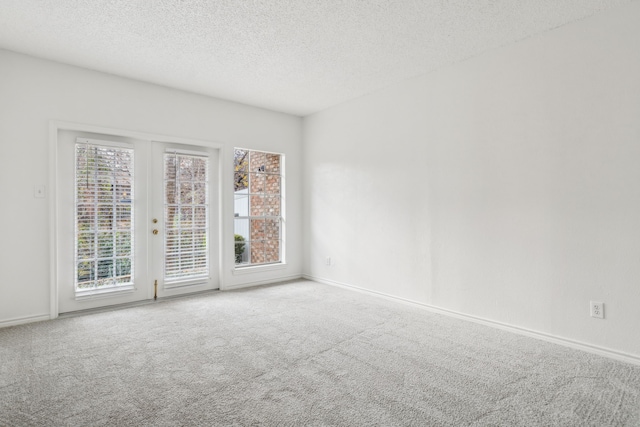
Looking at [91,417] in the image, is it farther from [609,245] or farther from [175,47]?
[609,245]

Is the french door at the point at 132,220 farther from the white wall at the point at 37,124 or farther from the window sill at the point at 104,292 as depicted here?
the white wall at the point at 37,124

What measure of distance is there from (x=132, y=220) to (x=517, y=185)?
4175 millimetres

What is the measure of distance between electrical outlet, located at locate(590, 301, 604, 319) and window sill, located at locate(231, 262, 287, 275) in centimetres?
386

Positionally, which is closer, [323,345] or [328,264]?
[323,345]

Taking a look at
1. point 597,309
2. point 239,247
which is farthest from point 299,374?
point 239,247

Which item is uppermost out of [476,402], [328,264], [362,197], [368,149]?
[368,149]

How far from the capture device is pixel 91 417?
1.88 meters

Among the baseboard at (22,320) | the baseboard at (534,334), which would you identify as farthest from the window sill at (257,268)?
the baseboard at (22,320)

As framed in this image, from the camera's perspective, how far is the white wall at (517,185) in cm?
263

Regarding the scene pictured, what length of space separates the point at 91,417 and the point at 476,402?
2169mm

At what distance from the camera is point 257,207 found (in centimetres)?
532

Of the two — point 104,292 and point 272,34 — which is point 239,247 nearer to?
point 104,292

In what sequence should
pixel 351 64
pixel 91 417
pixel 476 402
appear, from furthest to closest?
pixel 351 64
pixel 476 402
pixel 91 417

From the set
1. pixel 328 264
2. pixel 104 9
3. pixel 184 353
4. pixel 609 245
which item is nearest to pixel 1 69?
pixel 104 9
